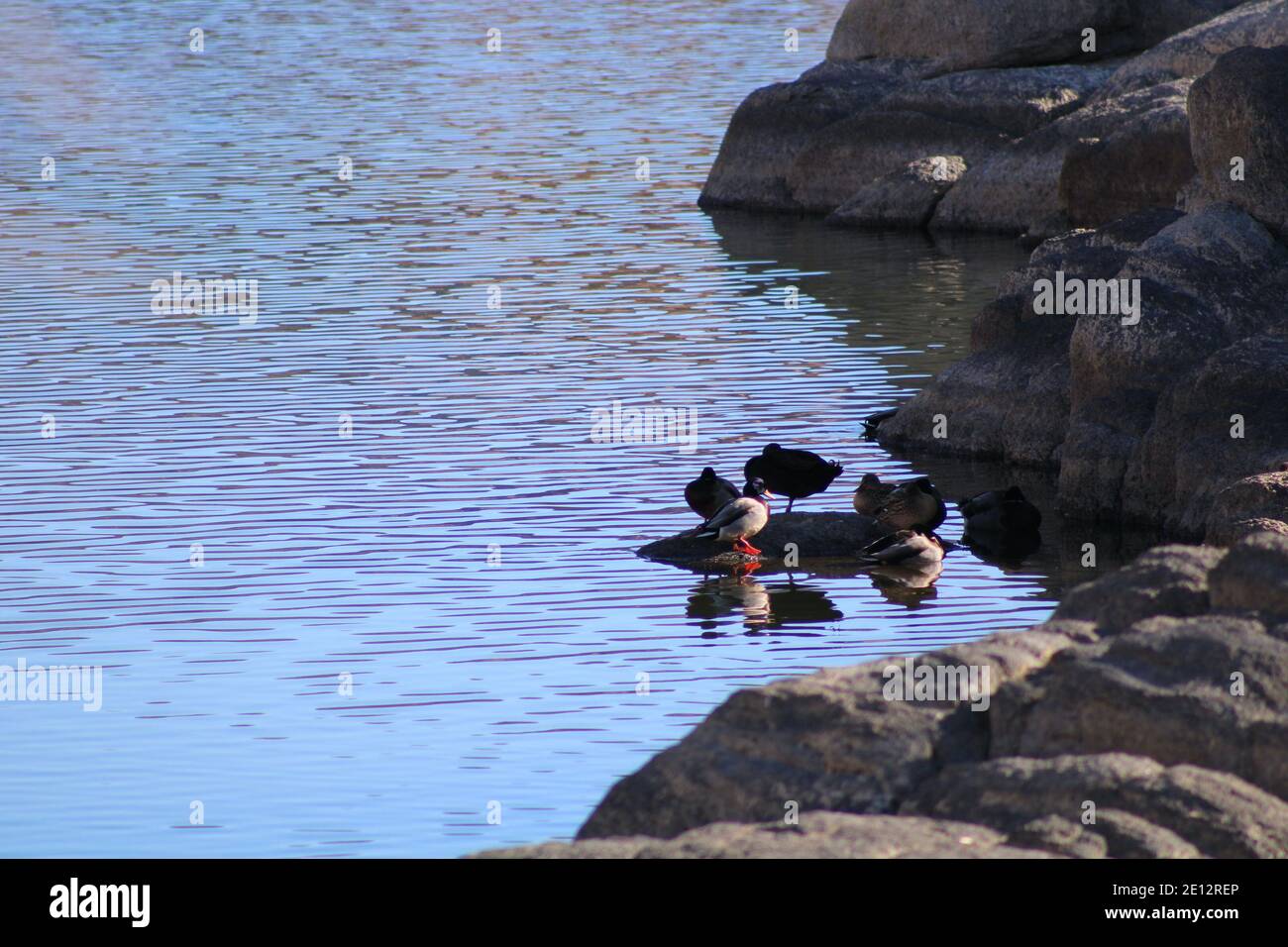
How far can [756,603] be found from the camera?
573 inches

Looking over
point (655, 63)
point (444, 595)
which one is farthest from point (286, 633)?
point (655, 63)

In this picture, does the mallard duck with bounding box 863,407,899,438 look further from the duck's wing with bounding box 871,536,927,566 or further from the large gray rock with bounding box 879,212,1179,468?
the duck's wing with bounding box 871,536,927,566

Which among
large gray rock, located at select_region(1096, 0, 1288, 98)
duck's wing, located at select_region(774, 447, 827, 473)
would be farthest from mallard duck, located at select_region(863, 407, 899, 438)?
large gray rock, located at select_region(1096, 0, 1288, 98)

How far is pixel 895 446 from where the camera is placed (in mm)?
18719

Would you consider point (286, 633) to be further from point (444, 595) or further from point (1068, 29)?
point (1068, 29)

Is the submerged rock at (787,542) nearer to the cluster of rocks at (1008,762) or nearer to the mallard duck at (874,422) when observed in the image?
the mallard duck at (874,422)

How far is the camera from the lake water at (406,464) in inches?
448

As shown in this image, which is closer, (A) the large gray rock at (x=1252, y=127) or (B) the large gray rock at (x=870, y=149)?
(A) the large gray rock at (x=1252, y=127)

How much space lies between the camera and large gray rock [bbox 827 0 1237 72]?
32.9m

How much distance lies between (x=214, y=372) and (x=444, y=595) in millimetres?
8329

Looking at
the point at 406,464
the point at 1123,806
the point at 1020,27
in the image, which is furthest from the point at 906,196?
the point at 1123,806

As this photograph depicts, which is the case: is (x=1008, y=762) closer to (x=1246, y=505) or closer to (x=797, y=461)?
(x=1246, y=505)

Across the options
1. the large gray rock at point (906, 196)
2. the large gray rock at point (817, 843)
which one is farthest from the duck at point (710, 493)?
the large gray rock at point (906, 196)

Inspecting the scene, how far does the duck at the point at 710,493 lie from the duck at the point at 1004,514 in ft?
5.88
